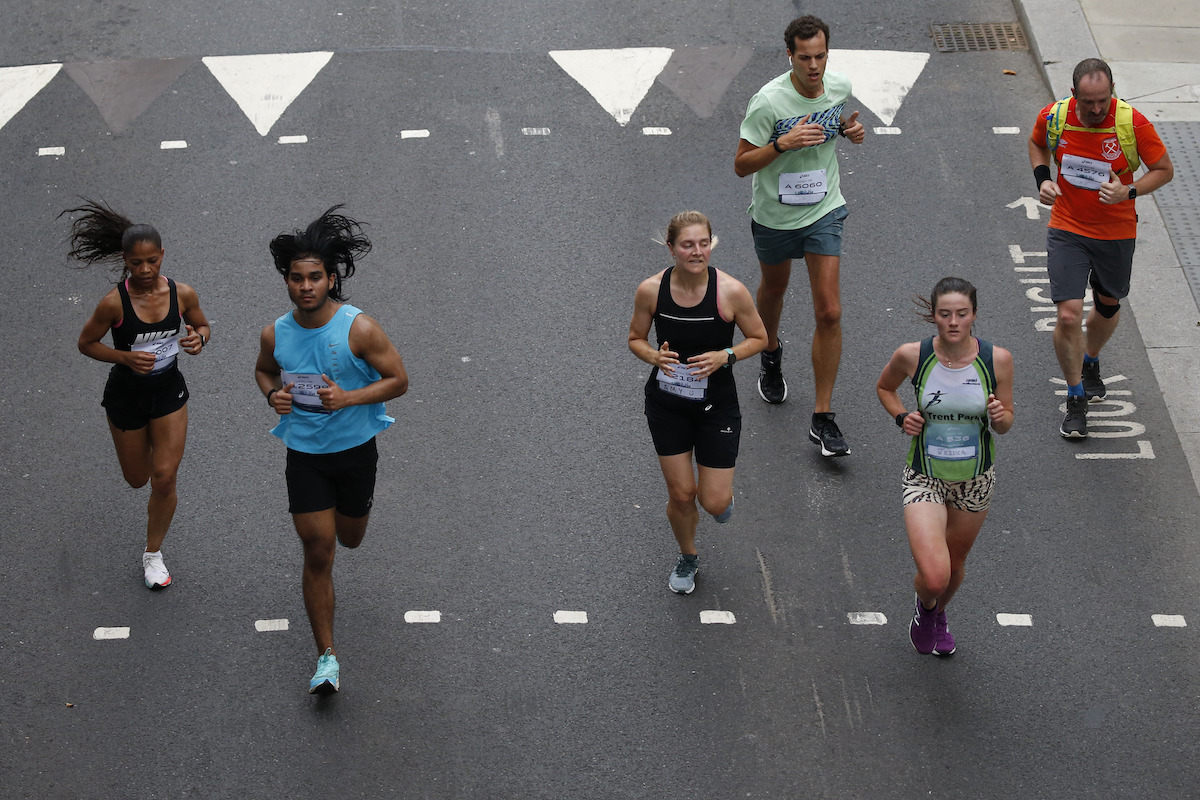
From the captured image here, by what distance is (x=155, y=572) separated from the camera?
6707 mm

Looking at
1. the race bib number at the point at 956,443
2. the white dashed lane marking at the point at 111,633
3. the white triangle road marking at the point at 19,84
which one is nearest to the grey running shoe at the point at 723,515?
the race bib number at the point at 956,443

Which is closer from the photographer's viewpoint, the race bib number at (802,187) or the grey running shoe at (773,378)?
the race bib number at (802,187)

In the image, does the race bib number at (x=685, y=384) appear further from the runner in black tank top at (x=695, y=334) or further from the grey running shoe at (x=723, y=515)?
the grey running shoe at (x=723, y=515)

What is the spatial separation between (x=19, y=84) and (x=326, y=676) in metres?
7.19

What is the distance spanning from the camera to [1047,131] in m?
7.55

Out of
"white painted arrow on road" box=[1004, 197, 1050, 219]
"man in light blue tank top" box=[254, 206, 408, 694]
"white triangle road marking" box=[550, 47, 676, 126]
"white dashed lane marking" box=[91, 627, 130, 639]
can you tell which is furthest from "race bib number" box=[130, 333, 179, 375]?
"white painted arrow on road" box=[1004, 197, 1050, 219]

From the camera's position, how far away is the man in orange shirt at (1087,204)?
7.25 m

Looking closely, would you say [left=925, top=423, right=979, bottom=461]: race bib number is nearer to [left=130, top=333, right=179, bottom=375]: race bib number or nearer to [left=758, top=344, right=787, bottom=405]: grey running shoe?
[left=758, top=344, right=787, bottom=405]: grey running shoe

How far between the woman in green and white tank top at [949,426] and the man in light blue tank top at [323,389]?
2256 millimetres

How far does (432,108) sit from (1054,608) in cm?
634

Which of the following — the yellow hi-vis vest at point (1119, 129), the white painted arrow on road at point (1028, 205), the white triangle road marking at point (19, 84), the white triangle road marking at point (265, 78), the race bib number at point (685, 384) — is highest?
the yellow hi-vis vest at point (1119, 129)

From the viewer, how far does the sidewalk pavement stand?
8234 millimetres

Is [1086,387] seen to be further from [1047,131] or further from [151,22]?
[151,22]

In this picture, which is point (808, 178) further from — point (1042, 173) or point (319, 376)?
point (319, 376)
